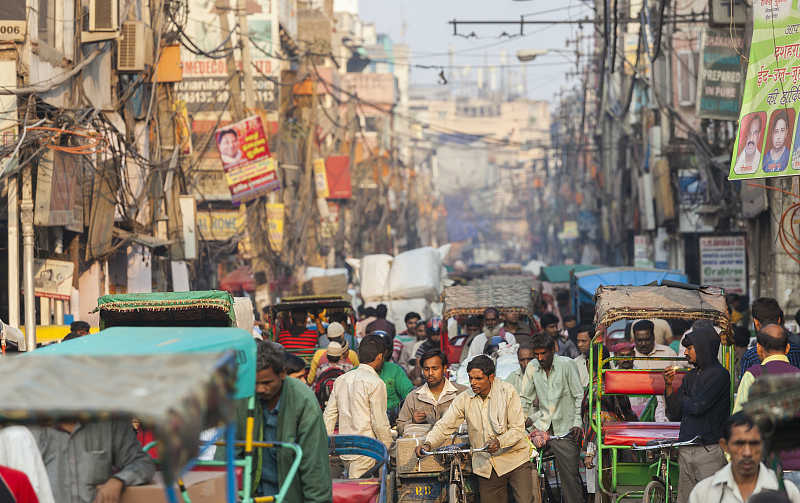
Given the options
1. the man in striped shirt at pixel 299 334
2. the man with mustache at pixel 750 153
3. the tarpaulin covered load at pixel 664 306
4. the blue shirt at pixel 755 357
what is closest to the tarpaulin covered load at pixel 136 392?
the blue shirt at pixel 755 357

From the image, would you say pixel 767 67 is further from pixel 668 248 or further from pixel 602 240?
pixel 602 240

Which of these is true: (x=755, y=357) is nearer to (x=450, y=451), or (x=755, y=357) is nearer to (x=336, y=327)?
(x=450, y=451)

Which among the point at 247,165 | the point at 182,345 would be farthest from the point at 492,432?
the point at 247,165

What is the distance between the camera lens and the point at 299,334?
1645cm

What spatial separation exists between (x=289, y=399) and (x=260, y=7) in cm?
3724

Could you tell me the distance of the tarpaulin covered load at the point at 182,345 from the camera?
4383 millimetres

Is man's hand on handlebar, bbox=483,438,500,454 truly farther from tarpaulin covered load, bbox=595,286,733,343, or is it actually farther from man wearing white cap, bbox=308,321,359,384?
man wearing white cap, bbox=308,321,359,384

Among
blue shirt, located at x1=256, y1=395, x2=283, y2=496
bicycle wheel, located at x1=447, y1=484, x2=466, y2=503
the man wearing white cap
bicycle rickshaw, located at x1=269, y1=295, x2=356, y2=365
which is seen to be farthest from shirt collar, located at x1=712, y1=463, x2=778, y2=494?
bicycle rickshaw, located at x1=269, y1=295, x2=356, y2=365

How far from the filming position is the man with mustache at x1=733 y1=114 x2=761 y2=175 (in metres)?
11.3

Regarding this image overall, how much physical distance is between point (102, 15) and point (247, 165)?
22.3 ft

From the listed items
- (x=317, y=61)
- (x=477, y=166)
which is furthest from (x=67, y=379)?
(x=477, y=166)

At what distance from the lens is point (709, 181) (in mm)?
22875

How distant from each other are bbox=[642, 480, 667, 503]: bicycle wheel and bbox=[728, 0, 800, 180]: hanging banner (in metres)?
4.45

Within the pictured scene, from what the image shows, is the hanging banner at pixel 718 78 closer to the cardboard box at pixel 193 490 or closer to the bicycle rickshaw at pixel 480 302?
the bicycle rickshaw at pixel 480 302
